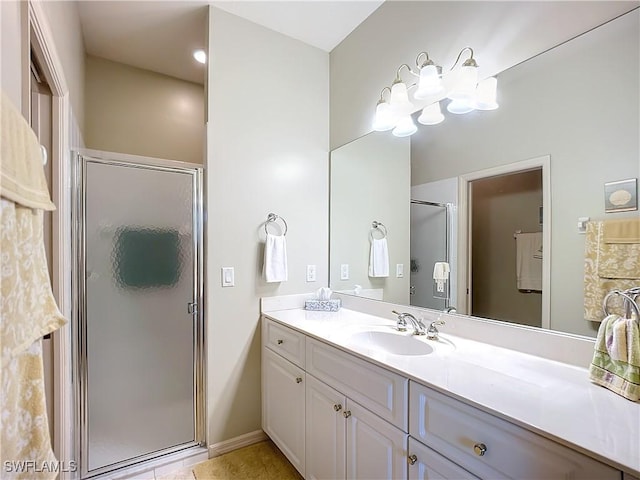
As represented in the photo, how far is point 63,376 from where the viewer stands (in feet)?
4.90

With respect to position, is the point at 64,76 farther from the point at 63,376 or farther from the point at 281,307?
the point at 281,307

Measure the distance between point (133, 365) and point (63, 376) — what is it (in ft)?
1.27

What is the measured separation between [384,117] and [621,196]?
1.19 m

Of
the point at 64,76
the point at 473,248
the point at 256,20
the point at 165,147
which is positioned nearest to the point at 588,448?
the point at 473,248

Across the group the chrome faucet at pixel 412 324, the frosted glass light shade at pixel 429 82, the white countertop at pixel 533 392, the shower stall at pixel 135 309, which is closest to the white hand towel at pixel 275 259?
the shower stall at pixel 135 309

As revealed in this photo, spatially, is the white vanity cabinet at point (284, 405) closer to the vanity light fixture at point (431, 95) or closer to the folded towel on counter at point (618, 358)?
the folded towel on counter at point (618, 358)

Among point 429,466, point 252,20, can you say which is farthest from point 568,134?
point 252,20

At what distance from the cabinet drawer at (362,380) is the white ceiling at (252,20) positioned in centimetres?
143

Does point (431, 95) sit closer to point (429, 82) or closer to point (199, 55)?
point (429, 82)

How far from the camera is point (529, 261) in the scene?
1339mm

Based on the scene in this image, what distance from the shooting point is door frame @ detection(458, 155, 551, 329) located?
49.9 inches

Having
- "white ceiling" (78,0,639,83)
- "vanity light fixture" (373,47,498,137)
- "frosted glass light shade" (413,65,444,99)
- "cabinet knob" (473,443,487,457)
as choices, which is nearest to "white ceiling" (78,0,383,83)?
"white ceiling" (78,0,639,83)

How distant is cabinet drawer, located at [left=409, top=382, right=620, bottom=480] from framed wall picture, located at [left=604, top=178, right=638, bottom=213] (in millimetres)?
830

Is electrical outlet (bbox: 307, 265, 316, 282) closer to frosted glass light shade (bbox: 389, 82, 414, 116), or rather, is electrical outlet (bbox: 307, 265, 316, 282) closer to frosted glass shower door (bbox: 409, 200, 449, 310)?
frosted glass shower door (bbox: 409, 200, 449, 310)
